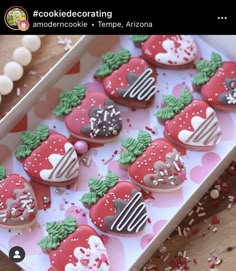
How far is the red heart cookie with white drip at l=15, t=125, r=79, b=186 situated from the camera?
1.53m

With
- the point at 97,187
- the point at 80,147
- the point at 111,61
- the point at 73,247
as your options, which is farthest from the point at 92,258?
the point at 111,61

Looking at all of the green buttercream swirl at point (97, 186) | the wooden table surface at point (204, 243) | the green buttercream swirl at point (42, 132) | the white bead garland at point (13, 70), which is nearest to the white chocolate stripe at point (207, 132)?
the wooden table surface at point (204, 243)

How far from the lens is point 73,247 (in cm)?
147

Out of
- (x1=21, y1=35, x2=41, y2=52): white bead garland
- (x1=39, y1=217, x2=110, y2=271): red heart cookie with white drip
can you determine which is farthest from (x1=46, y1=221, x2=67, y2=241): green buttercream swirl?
(x1=21, y1=35, x2=41, y2=52): white bead garland

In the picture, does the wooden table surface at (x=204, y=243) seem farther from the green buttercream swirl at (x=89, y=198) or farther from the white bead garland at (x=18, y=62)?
the green buttercream swirl at (x=89, y=198)

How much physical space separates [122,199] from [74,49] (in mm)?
375

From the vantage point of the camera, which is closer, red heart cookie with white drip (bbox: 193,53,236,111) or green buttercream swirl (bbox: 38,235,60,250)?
green buttercream swirl (bbox: 38,235,60,250)

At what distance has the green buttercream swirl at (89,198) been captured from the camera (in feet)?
4.95

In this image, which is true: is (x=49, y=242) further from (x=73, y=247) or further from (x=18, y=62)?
(x=18, y=62)

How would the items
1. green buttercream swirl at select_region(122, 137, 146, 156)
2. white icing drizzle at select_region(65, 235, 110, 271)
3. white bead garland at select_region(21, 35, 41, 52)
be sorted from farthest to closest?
1. white bead garland at select_region(21, 35, 41, 52)
2. green buttercream swirl at select_region(122, 137, 146, 156)
3. white icing drizzle at select_region(65, 235, 110, 271)

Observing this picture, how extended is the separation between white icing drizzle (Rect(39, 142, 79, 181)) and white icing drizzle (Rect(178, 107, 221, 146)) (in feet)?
0.83

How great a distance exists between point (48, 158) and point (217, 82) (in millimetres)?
443
